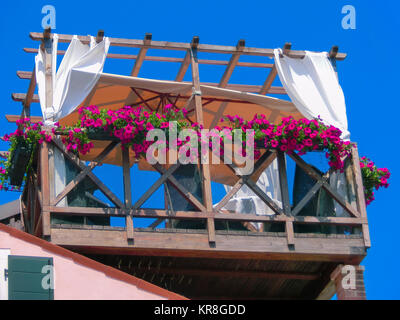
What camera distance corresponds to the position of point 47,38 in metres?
20.4

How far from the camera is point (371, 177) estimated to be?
20.9 metres

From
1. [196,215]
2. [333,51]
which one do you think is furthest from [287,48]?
[196,215]

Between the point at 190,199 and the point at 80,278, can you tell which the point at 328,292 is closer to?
the point at 190,199

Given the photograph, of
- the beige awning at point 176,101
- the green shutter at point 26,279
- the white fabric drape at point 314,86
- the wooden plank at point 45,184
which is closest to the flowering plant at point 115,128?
the wooden plank at point 45,184

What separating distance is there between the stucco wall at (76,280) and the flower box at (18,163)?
10.5 ft

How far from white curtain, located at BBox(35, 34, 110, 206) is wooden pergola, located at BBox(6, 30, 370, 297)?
14 cm

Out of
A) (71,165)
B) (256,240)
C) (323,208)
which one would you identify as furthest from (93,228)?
(323,208)

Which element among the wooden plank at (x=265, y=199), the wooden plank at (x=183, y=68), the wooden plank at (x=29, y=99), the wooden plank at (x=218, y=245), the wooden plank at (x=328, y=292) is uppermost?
the wooden plank at (x=183, y=68)

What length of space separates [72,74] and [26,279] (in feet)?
14.9

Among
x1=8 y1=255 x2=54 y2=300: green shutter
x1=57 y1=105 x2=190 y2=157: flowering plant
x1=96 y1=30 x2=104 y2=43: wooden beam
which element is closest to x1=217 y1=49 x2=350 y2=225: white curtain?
x1=57 y1=105 x2=190 y2=157: flowering plant

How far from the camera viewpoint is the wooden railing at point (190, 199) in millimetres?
19078

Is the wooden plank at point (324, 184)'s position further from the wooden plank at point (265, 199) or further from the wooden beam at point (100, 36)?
the wooden beam at point (100, 36)

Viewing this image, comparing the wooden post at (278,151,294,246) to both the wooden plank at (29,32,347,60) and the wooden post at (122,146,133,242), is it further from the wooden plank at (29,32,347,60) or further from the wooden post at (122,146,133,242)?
the wooden post at (122,146,133,242)
